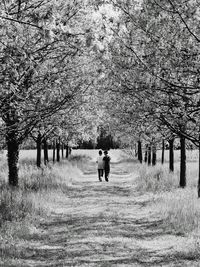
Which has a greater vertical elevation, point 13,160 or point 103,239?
point 13,160

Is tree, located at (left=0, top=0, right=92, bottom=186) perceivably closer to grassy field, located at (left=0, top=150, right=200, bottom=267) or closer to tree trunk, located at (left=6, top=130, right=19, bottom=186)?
tree trunk, located at (left=6, top=130, right=19, bottom=186)

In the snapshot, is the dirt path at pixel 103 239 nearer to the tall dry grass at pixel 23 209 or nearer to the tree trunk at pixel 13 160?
the tall dry grass at pixel 23 209

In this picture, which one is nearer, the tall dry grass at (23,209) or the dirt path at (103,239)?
the dirt path at (103,239)

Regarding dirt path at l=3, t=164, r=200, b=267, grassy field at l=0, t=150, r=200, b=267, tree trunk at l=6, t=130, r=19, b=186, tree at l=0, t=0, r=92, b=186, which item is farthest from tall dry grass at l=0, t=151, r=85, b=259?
tree at l=0, t=0, r=92, b=186

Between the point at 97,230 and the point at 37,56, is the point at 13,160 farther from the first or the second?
the point at 37,56

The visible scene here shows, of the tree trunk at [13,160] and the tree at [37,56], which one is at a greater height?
the tree at [37,56]

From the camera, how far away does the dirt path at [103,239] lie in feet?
26.5

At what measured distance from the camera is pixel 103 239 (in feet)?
31.7

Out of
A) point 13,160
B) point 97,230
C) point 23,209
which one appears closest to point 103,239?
point 97,230

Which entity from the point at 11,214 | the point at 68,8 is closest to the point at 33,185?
the point at 11,214

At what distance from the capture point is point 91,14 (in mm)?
9805

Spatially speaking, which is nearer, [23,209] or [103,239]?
[103,239]

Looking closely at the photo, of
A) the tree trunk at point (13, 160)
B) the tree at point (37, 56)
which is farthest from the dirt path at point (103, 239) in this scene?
the tree at point (37, 56)

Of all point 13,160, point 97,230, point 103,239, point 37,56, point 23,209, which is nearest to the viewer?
point 37,56
